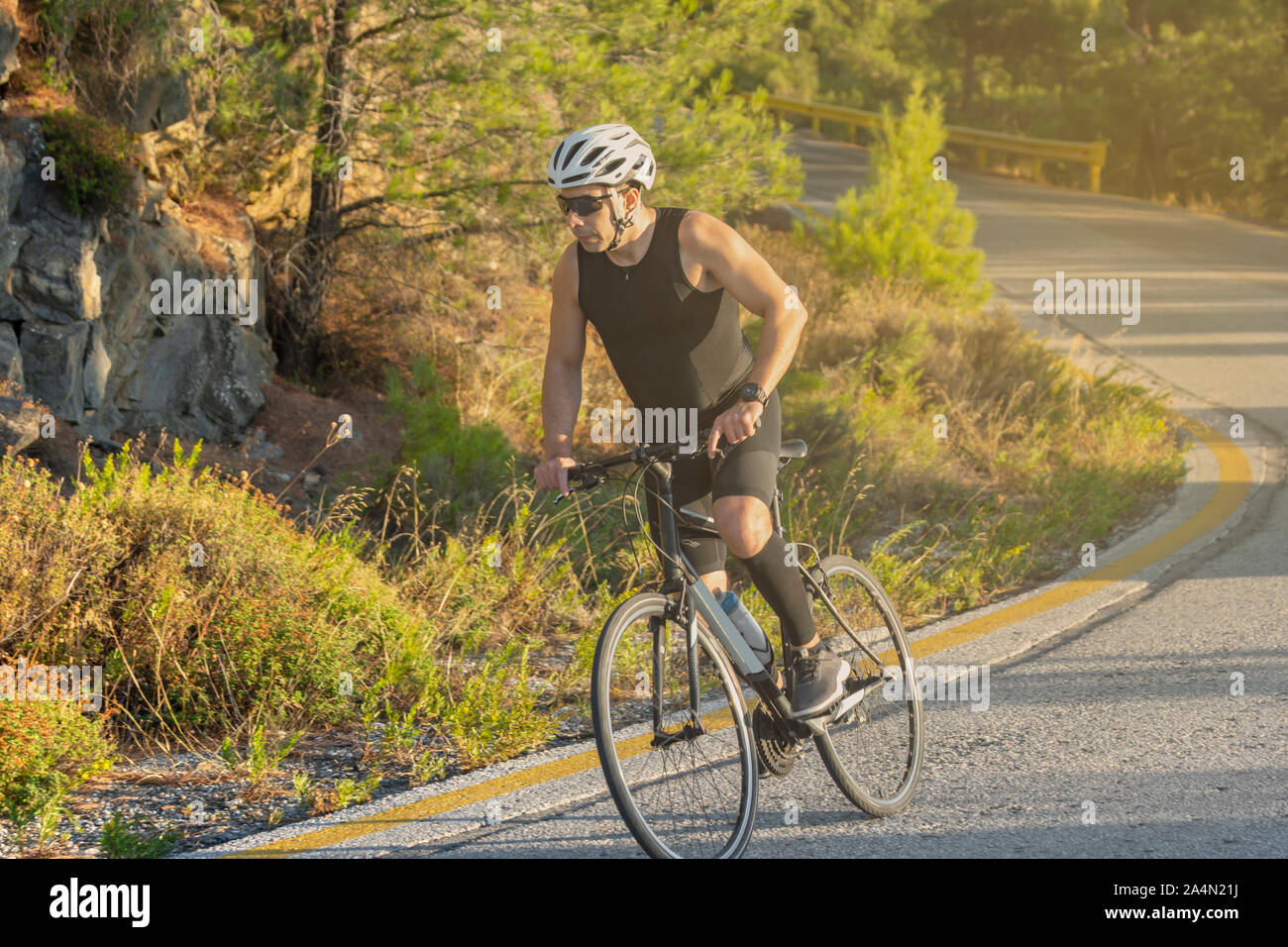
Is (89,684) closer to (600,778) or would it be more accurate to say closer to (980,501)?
(600,778)

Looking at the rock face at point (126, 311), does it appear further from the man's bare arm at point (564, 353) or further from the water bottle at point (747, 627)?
the water bottle at point (747, 627)

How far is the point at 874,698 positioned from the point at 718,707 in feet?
1.94

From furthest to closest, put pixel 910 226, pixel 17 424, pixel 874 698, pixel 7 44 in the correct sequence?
pixel 910 226, pixel 7 44, pixel 17 424, pixel 874 698

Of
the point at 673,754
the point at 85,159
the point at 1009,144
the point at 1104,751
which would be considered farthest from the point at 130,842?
the point at 1009,144

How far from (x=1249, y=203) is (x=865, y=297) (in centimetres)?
2029

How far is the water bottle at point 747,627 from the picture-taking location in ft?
13.2

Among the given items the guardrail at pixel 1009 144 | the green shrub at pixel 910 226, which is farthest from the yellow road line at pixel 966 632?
the guardrail at pixel 1009 144

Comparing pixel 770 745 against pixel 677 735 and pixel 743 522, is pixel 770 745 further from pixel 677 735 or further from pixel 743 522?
pixel 743 522

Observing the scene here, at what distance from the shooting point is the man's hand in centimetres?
364

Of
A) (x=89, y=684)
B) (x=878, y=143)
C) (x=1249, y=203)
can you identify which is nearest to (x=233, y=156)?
(x=89, y=684)

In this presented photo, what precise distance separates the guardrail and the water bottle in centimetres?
2298

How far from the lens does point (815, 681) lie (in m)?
4.09

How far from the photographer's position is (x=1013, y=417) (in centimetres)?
1036

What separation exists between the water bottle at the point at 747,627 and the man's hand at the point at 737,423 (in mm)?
569
